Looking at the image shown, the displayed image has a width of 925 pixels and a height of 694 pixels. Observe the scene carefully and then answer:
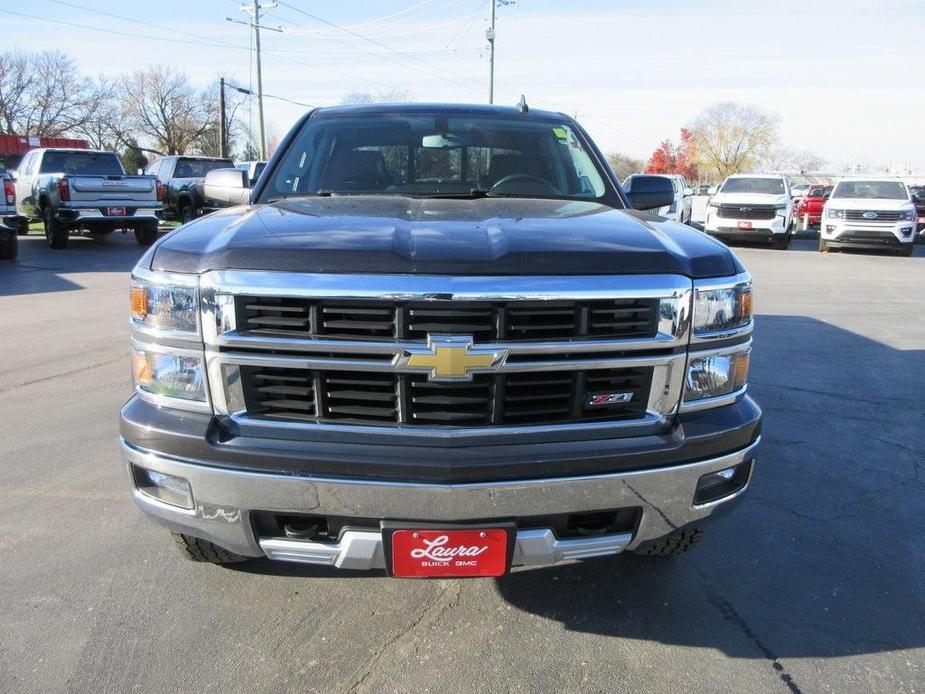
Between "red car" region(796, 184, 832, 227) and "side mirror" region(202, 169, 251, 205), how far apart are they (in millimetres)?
25586

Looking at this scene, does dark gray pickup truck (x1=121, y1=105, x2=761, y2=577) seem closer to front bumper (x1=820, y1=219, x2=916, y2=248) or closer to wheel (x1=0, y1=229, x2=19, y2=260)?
wheel (x1=0, y1=229, x2=19, y2=260)

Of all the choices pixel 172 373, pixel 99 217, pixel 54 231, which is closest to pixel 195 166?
pixel 54 231

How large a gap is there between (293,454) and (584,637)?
1.25 meters

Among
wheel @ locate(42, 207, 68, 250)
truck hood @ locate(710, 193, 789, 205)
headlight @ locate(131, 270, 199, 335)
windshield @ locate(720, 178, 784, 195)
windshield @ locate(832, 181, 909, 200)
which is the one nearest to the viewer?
headlight @ locate(131, 270, 199, 335)

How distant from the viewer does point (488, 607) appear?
272 cm

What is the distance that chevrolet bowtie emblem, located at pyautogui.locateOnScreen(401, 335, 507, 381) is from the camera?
209cm

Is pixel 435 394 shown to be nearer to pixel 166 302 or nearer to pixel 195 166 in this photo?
pixel 166 302

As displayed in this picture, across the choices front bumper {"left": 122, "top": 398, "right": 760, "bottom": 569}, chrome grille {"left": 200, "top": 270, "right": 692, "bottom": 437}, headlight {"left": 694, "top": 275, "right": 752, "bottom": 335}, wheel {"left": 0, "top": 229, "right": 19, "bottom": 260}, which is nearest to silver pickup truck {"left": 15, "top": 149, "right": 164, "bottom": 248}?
wheel {"left": 0, "top": 229, "right": 19, "bottom": 260}

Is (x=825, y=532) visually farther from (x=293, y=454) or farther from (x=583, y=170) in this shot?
(x=293, y=454)

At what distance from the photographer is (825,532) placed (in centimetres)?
335

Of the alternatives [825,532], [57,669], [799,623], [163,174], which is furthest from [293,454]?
[163,174]

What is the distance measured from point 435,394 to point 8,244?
13.5m

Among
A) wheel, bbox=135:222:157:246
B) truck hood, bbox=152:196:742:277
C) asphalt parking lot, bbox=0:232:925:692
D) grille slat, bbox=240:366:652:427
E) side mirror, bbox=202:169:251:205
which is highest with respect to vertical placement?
side mirror, bbox=202:169:251:205

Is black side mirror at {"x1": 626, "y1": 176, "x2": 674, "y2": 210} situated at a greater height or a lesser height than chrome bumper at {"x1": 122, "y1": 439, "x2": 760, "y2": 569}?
greater
